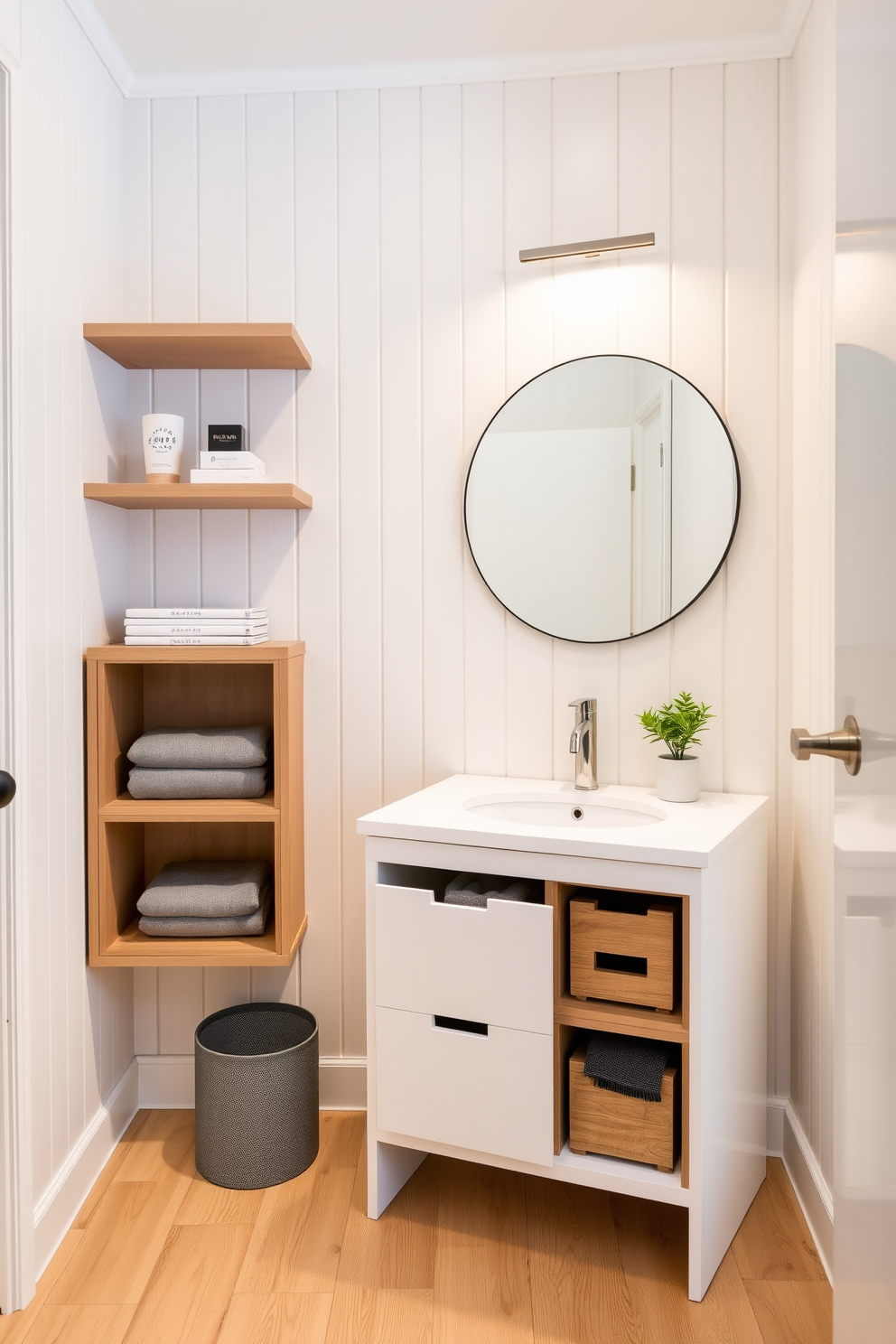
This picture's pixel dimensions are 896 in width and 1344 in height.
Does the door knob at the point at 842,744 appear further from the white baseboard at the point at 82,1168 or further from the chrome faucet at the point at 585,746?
the white baseboard at the point at 82,1168

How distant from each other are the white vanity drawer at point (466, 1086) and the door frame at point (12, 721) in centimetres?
64

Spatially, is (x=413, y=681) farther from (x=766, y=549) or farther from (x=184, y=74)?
(x=184, y=74)

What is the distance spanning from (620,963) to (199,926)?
35.9 inches

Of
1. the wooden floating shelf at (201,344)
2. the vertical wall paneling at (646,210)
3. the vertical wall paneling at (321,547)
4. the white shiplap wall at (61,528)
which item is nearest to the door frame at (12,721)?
the white shiplap wall at (61,528)

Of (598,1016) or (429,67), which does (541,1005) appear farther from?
(429,67)

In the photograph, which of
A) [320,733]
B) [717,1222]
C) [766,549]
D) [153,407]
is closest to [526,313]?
[766,549]

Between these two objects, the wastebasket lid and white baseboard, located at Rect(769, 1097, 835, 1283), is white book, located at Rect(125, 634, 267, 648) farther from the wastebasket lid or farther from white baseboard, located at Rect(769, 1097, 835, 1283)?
white baseboard, located at Rect(769, 1097, 835, 1283)

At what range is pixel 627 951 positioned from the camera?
166cm

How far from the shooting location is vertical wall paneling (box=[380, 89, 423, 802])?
84.8 inches

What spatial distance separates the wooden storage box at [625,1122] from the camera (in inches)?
64.0

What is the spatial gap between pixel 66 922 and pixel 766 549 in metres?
1.65

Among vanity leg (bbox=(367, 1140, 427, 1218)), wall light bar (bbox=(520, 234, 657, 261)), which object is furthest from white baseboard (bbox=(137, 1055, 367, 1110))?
wall light bar (bbox=(520, 234, 657, 261))

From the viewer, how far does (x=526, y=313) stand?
6.96ft

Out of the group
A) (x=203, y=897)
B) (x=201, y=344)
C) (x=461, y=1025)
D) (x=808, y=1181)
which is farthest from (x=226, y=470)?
(x=808, y=1181)
